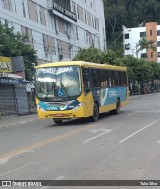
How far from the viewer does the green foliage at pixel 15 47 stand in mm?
32716

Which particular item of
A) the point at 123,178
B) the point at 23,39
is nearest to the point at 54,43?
the point at 23,39

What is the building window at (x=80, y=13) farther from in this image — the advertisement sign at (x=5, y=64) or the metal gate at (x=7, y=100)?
the advertisement sign at (x=5, y=64)

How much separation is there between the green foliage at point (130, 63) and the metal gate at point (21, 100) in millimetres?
15822

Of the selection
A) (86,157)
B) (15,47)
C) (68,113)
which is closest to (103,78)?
(68,113)

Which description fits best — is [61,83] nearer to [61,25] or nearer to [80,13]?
[61,25]

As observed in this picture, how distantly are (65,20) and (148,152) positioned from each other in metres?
51.2

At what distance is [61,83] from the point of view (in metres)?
19.4

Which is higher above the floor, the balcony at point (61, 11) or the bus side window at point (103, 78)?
the balcony at point (61, 11)

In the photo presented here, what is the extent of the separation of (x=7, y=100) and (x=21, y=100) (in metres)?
2.09

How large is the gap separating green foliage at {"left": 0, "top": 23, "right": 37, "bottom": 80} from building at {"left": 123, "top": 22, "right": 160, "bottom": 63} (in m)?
80.1

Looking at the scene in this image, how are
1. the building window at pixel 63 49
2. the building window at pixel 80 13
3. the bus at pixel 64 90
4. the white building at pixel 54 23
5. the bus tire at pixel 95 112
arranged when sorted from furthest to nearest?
the building window at pixel 80 13
the building window at pixel 63 49
the white building at pixel 54 23
the bus tire at pixel 95 112
the bus at pixel 64 90

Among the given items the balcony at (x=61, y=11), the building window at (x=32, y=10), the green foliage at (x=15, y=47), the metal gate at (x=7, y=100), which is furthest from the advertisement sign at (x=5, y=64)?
the balcony at (x=61, y=11)

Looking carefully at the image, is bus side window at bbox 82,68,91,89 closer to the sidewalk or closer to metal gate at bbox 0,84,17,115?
the sidewalk

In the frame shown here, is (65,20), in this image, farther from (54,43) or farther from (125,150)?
(125,150)
